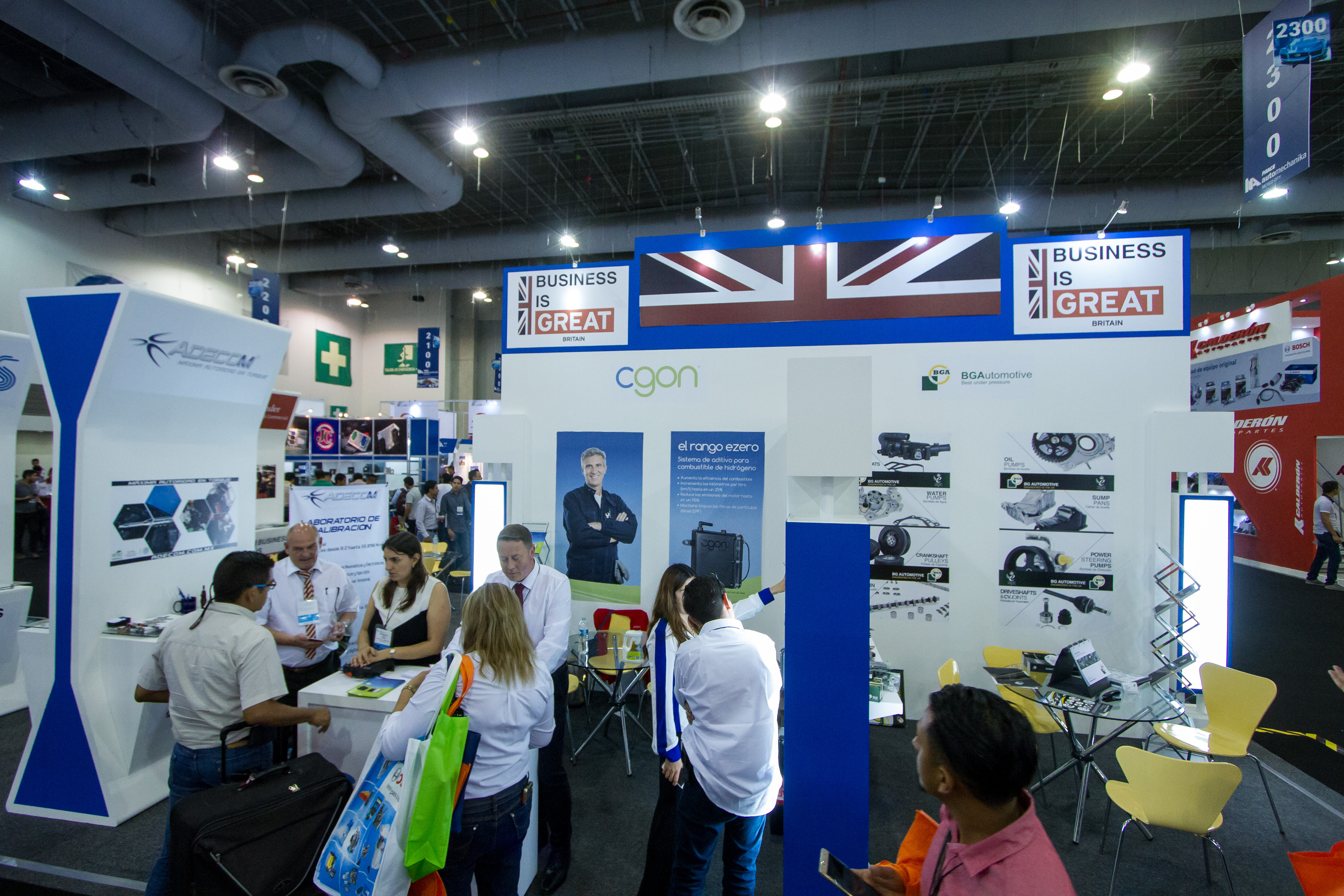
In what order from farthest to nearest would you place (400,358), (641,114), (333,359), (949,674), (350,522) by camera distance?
(400,358)
(333,359)
(641,114)
(350,522)
(949,674)

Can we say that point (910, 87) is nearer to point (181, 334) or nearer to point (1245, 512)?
point (181, 334)

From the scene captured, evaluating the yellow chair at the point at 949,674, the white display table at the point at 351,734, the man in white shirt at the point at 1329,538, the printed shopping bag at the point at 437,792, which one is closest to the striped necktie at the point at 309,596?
the white display table at the point at 351,734

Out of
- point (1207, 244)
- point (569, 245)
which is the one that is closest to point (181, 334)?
point (569, 245)

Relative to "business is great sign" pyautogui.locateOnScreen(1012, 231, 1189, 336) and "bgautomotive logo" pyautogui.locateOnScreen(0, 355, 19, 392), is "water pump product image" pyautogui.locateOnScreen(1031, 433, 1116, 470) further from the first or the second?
"bgautomotive logo" pyautogui.locateOnScreen(0, 355, 19, 392)

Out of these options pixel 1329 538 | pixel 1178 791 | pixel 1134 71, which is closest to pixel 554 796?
pixel 1178 791

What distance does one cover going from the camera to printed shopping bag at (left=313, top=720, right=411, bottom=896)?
69.1 inches

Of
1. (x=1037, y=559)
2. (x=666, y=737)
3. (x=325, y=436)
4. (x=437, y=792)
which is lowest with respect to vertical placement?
(x=666, y=737)

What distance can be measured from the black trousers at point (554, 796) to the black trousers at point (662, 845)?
518mm

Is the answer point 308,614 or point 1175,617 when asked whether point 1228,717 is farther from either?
point 308,614

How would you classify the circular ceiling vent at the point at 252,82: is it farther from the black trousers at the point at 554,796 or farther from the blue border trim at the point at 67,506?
the black trousers at the point at 554,796

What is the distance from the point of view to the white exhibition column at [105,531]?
3049 mm

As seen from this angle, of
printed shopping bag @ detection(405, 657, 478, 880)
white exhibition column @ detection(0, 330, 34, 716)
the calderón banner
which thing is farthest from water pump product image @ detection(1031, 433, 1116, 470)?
white exhibition column @ detection(0, 330, 34, 716)

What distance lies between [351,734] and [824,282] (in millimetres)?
3896

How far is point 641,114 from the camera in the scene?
23.6 feet
